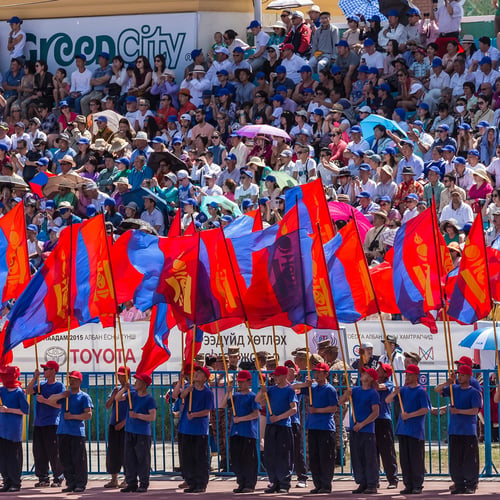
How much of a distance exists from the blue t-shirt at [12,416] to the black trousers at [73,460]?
575 mm

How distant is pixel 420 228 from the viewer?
1733 cm

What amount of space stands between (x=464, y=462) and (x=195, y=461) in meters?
3.05

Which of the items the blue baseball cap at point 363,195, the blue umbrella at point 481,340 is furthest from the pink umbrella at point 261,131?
the blue umbrella at point 481,340

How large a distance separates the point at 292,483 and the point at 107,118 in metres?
11.7

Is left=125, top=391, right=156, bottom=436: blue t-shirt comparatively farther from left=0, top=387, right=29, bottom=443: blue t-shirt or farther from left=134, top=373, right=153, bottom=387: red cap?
left=0, top=387, right=29, bottom=443: blue t-shirt

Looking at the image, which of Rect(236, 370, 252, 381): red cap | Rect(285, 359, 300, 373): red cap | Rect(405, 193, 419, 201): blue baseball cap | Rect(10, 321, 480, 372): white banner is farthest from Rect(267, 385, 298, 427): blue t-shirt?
Rect(405, 193, 419, 201): blue baseball cap

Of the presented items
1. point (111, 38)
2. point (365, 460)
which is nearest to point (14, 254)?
point (365, 460)

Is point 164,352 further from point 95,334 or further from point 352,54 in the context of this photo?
point 352,54

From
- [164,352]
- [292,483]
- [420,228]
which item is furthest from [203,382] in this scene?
[420,228]

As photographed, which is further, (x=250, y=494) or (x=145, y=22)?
(x=145, y=22)

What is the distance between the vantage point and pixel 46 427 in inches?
717

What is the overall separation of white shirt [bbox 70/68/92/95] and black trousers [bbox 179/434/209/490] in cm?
1397

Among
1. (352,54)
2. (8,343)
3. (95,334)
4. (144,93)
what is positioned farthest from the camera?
(144,93)

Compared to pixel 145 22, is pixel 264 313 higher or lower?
lower
